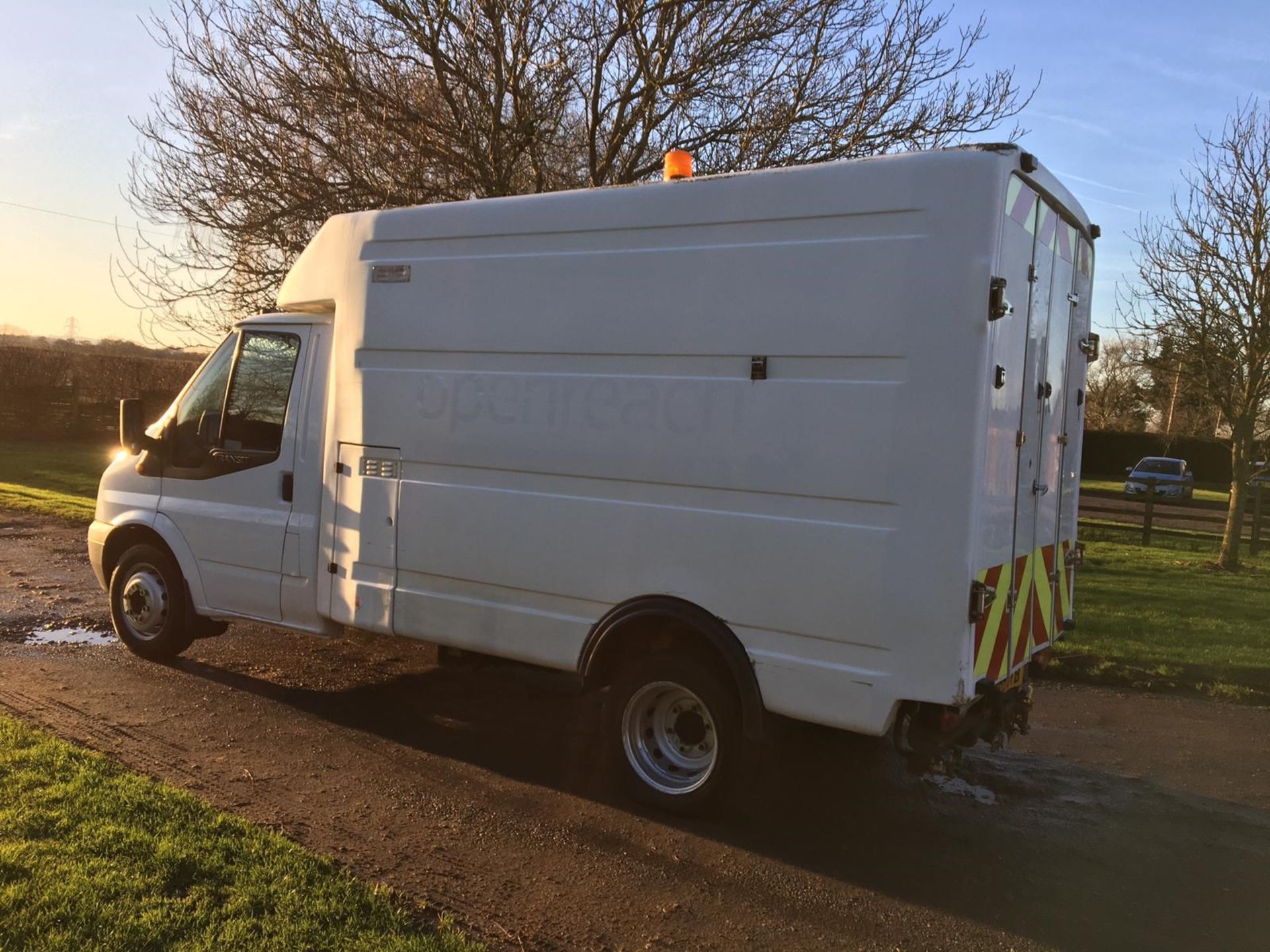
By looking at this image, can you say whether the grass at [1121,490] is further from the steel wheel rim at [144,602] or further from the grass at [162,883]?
the grass at [162,883]

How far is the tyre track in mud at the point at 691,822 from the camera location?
379cm

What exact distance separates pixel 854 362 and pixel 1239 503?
12.7 meters

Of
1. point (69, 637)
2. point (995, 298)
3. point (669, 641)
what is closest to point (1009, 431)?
point (995, 298)

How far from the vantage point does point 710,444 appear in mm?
4461

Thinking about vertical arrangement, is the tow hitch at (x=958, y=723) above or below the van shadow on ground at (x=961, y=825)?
above

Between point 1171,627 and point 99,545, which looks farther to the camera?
point 1171,627

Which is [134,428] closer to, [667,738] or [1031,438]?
[667,738]

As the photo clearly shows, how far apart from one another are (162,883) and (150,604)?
363 cm

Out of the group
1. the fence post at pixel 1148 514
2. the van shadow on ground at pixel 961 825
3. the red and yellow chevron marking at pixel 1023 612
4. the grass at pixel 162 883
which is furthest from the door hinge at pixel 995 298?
the fence post at pixel 1148 514

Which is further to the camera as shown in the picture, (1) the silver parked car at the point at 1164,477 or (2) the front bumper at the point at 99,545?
(1) the silver parked car at the point at 1164,477

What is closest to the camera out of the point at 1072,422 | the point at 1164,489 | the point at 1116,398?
the point at 1072,422

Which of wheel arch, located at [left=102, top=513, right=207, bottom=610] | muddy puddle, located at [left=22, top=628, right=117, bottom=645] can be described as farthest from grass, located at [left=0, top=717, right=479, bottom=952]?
muddy puddle, located at [left=22, top=628, right=117, bottom=645]

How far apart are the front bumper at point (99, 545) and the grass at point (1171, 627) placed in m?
7.03

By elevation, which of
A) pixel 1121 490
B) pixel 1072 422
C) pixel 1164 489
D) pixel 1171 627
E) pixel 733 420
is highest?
pixel 1072 422
